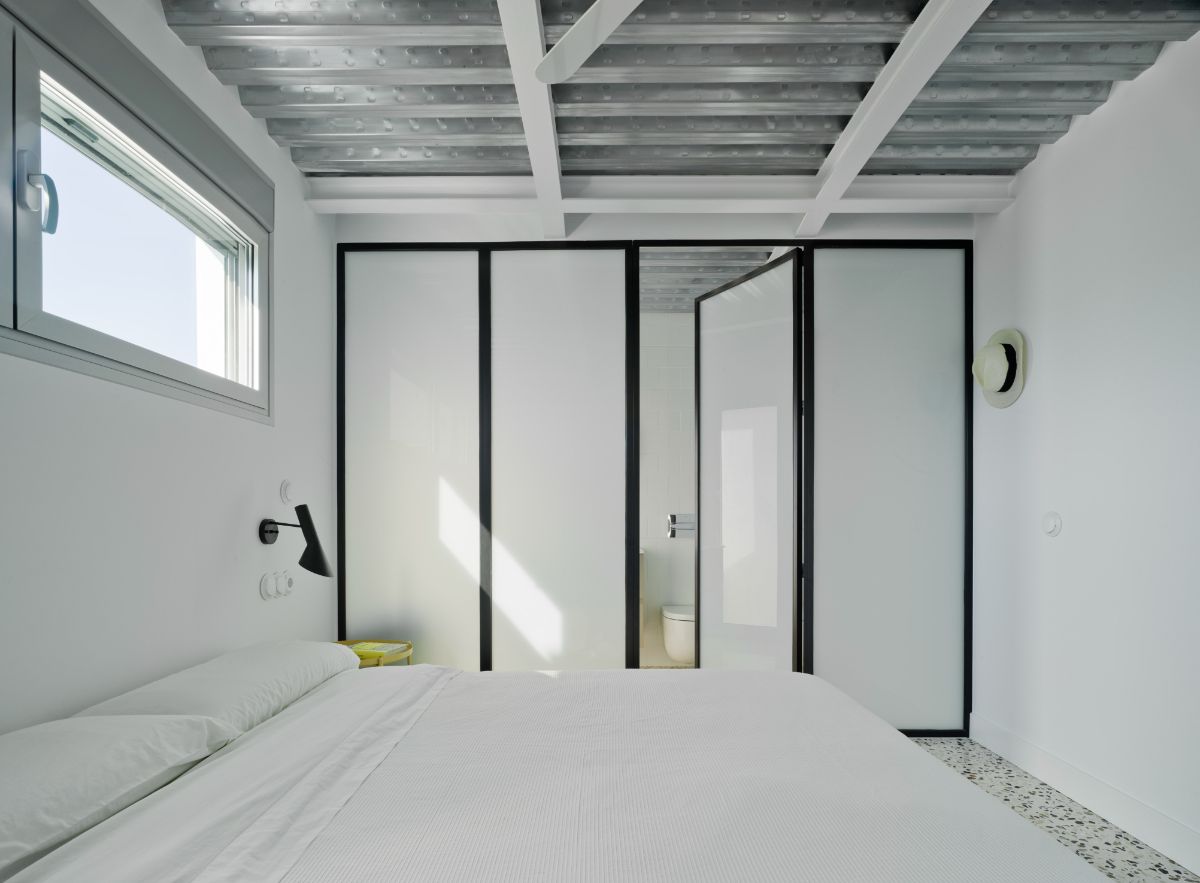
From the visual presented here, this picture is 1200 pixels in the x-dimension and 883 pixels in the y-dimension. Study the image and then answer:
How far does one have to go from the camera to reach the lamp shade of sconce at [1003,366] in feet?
10.0

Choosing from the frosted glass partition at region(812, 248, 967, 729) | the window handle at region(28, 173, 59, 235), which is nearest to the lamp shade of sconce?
the frosted glass partition at region(812, 248, 967, 729)

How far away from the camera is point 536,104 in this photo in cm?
234

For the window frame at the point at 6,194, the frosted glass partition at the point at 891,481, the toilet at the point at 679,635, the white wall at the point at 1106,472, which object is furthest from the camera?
the toilet at the point at 679,635

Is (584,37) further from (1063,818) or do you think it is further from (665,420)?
A: (665,420)

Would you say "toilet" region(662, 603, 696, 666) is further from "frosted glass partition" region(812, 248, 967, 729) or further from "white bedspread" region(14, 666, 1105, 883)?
"white bedspread" region(14, 666, 1105, 883)

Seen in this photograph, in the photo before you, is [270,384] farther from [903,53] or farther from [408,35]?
[903,53]

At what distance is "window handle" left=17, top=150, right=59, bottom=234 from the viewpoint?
1.52 metres

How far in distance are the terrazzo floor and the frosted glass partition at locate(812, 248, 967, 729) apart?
29 centimetres

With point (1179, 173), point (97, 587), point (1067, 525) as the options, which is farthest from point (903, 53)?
point (97, 587)

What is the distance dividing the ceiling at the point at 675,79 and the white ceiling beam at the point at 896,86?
6 centimetres

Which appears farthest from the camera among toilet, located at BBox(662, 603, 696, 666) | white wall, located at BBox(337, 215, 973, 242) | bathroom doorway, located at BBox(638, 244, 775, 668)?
bathroom doorway, located at BBox(638, 244, 775, 668)

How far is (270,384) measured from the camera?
8.95 feet

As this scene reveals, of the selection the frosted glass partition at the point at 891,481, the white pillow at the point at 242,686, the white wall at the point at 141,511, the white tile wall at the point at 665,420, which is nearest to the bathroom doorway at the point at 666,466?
the white tile wall at the point at 665,420

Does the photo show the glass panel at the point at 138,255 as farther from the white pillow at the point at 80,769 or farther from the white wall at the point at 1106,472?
the white wall at the point at 1106,472
